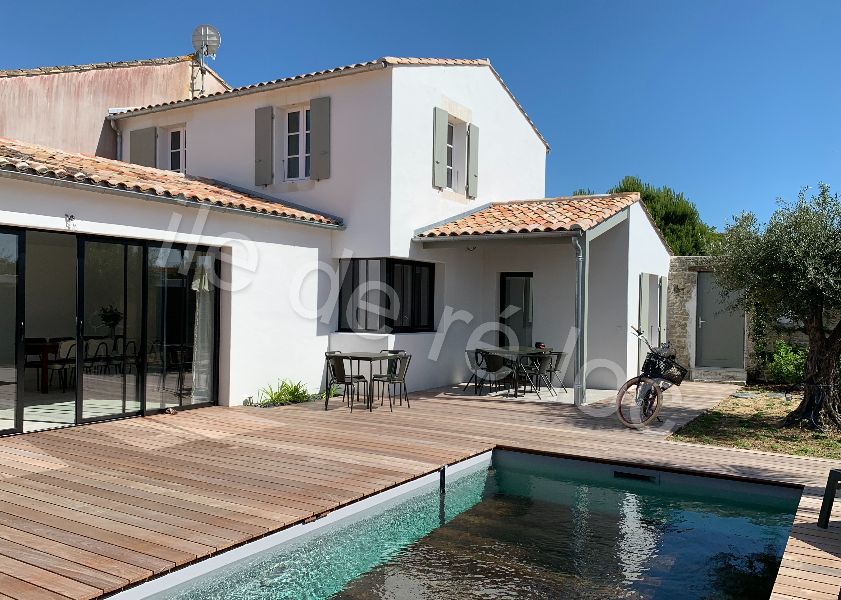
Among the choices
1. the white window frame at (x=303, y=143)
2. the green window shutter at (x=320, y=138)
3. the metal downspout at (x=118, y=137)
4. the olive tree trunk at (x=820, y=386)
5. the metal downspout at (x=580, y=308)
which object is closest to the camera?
the olive tree trunk at (x=820, y=386)

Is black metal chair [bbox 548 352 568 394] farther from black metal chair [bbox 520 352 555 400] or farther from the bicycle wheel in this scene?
the bicycle wheel

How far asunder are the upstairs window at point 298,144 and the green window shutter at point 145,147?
360 cm

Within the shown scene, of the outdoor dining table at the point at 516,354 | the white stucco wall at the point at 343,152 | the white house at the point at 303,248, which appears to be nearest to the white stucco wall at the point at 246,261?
the white house at the point at 303,248

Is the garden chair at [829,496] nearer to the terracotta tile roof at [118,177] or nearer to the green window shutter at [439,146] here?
the terracotta tile roof at [118,177]

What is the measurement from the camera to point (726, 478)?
650cm

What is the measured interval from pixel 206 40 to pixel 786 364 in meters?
15.6

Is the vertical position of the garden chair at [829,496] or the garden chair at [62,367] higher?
the garden chair at [62,367]

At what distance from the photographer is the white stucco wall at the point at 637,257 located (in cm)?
1295

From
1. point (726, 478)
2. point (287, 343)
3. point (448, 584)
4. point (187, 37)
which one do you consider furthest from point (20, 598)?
point (187, 37)

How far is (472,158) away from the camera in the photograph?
44.3 feet

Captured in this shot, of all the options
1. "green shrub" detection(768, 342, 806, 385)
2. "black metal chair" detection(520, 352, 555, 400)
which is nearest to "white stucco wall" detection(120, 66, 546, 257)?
"black metal chair" detection(520, 352, 555, 400)

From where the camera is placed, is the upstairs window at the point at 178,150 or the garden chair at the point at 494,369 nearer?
the garden chair at the point at 494,369

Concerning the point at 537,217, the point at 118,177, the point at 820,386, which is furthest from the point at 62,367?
the point at 820,386

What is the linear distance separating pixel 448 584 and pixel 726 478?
344 centimetres
